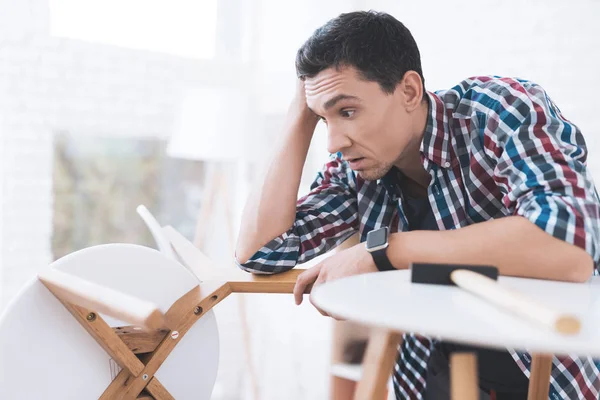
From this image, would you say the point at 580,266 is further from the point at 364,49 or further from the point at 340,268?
the point at 364,49

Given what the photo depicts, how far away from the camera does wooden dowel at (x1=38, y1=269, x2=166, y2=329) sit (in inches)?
33.1

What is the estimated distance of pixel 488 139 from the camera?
1.20 meters

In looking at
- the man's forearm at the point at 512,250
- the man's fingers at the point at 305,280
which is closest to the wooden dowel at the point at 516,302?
the man's forearm at the point at 512,250

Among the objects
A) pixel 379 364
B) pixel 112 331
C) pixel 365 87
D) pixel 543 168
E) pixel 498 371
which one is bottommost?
pixel 498 371

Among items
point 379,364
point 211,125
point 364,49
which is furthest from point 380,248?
point 211,125

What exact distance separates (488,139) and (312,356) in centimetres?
222

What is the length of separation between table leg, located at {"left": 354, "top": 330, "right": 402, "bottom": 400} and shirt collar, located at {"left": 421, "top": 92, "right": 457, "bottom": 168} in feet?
1.86

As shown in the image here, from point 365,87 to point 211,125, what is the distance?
1.53 m

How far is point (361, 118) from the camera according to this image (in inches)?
51.0

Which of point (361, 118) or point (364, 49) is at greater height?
point (364, 49)

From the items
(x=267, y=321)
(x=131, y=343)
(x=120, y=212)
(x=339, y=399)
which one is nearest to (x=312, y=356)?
(x=267, y=321)

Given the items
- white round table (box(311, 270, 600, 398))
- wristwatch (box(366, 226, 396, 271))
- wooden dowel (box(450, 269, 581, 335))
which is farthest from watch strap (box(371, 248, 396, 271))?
wooden dowel (box(450, 269, 581, 335))

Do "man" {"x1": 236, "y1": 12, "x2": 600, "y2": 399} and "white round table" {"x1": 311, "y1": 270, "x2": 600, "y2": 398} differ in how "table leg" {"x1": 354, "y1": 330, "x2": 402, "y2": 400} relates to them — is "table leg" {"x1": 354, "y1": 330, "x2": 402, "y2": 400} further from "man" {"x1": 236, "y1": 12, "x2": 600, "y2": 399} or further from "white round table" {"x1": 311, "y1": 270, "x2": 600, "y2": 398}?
"man" {"x1": 236, "y1": 12, "x2": 600, "y2": 399}

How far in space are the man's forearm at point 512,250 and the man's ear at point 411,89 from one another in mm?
386
